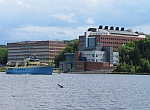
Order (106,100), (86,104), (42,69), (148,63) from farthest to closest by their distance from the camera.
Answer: (148,63) < (42,69) < (106,100) < (86,104)

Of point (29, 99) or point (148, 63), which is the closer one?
point (29, 99)

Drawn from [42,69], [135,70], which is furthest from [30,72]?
[135,70]

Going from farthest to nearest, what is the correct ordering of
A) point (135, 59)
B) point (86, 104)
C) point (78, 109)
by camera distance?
1. point (135, 59)
2. point (86, 104)
3. point (78, 109)

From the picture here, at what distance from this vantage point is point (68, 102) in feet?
175

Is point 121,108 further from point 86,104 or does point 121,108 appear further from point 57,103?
point 57,103

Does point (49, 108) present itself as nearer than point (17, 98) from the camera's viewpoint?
Yes

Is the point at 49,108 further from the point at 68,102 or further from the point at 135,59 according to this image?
the point at 135,59

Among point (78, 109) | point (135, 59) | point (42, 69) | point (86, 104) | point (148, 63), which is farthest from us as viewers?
point (135, 59)

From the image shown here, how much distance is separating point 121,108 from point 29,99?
14.0 m

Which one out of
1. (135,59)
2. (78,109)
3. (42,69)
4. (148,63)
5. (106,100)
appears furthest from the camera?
(135,59)

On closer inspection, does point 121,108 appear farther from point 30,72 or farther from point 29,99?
point 30,72

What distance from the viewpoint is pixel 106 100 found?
55.8 m

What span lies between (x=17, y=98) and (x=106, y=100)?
12.0 metres

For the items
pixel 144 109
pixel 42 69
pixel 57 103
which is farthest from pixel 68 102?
pixel 42 69
